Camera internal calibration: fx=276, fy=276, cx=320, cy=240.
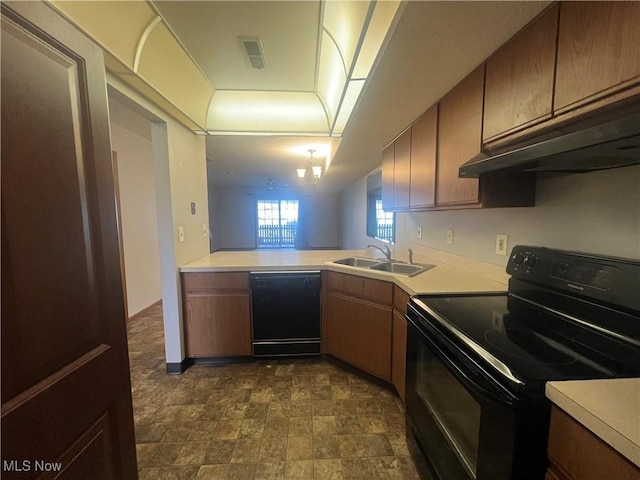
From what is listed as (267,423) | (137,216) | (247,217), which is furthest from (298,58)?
(247,217)

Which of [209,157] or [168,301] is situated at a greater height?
[209,157]

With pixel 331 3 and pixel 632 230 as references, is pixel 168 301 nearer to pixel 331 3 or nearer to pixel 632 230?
pixel 331 3

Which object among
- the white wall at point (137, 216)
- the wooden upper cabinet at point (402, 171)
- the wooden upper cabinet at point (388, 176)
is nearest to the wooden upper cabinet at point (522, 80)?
the wooden upper cabinet at point (402, 171)

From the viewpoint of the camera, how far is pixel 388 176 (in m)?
2.68

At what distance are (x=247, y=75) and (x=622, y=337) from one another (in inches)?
109

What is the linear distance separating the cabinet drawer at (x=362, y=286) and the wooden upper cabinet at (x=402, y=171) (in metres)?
0.69

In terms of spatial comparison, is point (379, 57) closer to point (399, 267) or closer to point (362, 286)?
point (362, 286)

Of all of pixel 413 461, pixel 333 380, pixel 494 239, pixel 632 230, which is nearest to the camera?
pixel 632 230

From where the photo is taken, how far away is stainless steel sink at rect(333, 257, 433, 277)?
7.32ft

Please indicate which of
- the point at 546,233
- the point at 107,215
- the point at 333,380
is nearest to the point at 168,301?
the point at 333,380

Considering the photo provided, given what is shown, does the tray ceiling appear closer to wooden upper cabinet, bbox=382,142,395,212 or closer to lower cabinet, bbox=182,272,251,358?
wooden upper cabinet, bbox=382,142,395,212

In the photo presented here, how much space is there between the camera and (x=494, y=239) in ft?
5.67

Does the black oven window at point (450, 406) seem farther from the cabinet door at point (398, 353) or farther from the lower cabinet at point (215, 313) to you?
the lower cabinet at point (215, 313)

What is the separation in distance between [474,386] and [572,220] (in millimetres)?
906
